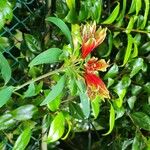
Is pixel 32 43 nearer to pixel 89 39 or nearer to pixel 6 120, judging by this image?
pixel 6 120

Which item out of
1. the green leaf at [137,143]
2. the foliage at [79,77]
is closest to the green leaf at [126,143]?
the foliage at [79,77]

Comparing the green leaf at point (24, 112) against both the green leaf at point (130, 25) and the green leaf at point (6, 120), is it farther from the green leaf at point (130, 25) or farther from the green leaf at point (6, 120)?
the green leaf at point (130, 25)

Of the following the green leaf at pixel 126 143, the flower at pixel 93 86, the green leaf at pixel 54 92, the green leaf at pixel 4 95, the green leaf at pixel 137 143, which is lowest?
the green leaf at pixel 126 143

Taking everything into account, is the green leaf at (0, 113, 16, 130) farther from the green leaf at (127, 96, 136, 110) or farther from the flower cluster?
the green leaf at (127, 96, 136, 110)

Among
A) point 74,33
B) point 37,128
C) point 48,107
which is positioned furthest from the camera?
point 37,128

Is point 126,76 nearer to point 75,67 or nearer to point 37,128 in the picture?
point 37,128

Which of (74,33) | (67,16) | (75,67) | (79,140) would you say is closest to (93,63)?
(75,67)

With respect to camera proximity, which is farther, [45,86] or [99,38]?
[45,86]
